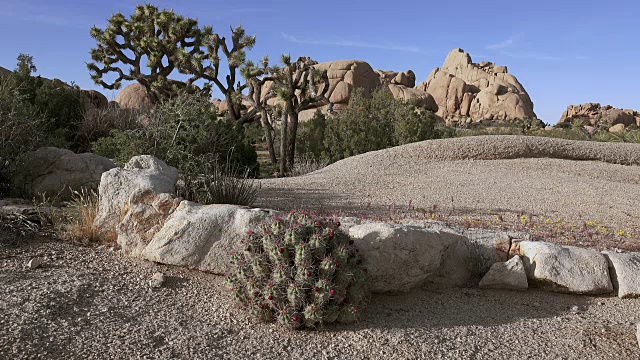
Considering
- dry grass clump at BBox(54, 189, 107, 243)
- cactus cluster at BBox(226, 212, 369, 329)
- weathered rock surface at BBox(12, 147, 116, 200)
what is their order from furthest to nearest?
1. weathered rock surface at BBox(12, 147, 116, 200)
2. dry grass clump at BBox(54, 189, 107, 243)
3. cactus cluster at BBox(226, 212, 369, 329)

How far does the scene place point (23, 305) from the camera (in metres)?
5.07

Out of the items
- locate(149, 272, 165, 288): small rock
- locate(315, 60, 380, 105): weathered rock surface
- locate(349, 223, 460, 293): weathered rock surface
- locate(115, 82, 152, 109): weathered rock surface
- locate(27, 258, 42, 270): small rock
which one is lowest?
locate(149, 272, 165, 288): small rock

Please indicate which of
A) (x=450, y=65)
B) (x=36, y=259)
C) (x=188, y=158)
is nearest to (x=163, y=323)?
(x=36, y=259)

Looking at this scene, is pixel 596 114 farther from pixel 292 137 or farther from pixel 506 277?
pixel 506 277

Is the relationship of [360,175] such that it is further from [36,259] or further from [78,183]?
[36,259]

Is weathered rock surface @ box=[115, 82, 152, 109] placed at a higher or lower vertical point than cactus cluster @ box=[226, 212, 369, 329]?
higher

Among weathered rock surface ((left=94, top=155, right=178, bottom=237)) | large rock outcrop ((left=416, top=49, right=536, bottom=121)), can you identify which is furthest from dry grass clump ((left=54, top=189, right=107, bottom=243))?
large rock outcrop ((left=416, top=49, right=536, bottom=121))

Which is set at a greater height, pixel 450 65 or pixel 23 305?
pixel 450 65

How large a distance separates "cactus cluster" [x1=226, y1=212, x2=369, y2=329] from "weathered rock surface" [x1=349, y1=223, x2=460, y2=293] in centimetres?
40

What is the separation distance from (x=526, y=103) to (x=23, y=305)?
68.0m

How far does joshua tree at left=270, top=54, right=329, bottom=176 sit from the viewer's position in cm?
1928

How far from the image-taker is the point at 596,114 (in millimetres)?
70000

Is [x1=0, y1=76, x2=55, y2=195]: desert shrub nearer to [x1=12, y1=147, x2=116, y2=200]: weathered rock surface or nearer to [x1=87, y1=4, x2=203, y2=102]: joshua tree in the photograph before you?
[x1=12, y1=147, x2=116, y2=200]: weathered rock surface

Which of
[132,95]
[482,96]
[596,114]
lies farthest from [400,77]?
[132,95]
